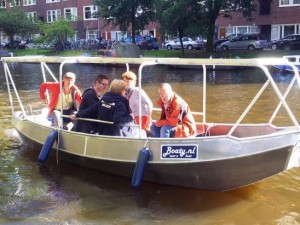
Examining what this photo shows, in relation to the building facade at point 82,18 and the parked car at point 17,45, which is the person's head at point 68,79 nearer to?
the building facade at point 82,18

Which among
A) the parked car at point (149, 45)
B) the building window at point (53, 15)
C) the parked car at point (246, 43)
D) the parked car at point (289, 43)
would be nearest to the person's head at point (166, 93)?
the parked car at point (289, 43)

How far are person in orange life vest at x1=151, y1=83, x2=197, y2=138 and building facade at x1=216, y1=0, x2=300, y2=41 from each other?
3821cm

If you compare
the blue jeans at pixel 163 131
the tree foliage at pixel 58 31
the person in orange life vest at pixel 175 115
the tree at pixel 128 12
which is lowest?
the blue jeans at pixel 163 131

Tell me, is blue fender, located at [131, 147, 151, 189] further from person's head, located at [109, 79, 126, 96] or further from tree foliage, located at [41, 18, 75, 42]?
tree foliage, located at [41, 18, 75, 42]

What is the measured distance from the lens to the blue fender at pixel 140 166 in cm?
710

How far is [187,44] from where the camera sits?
4681 cm

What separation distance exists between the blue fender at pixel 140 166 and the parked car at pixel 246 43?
114ft

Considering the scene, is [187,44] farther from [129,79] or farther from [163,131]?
[163,131]

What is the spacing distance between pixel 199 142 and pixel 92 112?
2.16 meters

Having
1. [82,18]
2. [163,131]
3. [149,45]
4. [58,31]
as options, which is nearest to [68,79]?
[163,131]

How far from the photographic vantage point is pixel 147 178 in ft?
25.2

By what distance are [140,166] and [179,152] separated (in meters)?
0.67

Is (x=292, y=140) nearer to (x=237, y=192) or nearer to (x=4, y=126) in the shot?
(x=237, y=192)

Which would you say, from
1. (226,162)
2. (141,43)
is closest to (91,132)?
(226,162)
